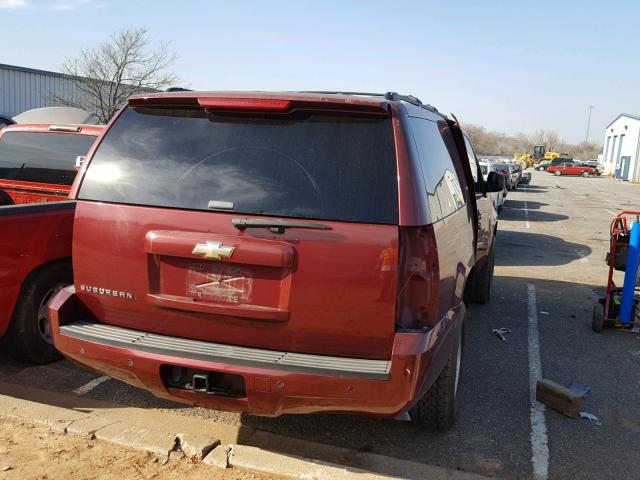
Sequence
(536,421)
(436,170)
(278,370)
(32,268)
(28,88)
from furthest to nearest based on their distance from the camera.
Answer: (28,88)
(32,268)
(536,421)
(436,170)
(278,370)

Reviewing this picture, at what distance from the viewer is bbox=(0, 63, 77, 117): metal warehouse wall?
95.5ft

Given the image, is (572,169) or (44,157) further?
(572,169)

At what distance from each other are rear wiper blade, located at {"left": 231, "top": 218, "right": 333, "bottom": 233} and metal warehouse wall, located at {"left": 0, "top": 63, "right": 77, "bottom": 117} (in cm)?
3071

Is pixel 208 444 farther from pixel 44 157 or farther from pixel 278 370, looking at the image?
pixel 44 157

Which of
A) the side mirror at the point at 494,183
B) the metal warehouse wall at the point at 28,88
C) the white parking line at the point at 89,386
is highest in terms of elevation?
the metal warehouse wall at the point at 28,88

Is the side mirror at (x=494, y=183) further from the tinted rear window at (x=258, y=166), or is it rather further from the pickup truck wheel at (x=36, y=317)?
the pickup truck wheel at (x=36, y=317)

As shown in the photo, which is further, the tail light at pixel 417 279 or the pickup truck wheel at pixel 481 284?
the pickup truck wheel at pixel 481 284

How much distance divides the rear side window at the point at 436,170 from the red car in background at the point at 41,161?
372 centimetres

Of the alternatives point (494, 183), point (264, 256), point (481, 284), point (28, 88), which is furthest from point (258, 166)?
point (28, 88)

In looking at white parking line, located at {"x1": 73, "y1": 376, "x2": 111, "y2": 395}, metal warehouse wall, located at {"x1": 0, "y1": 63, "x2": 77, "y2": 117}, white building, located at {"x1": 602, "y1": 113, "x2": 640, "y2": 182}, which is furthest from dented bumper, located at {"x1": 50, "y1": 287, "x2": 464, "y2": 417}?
white building, located at {"x1": 602, "y1": 113, "x2": 640, "y2": 182}

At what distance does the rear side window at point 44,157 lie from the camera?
6.10 m

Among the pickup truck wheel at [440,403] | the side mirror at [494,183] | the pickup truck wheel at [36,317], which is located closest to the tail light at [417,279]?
the pickup truck wheel at [440,403]

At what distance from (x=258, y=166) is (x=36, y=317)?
2.55m

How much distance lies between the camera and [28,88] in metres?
30.4
